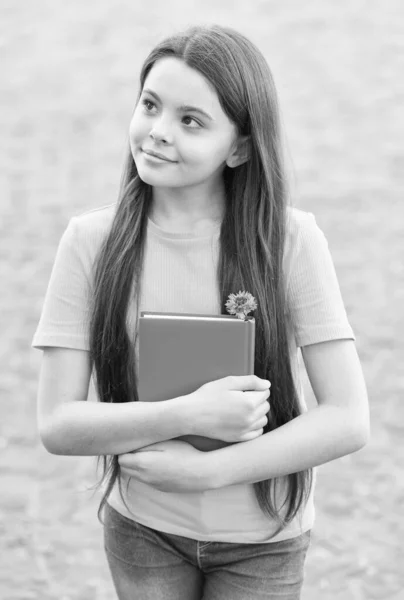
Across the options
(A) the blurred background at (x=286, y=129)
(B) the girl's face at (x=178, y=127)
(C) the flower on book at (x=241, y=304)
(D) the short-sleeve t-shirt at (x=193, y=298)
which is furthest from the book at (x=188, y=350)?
(A) the blurred background at (x=286, y=129)

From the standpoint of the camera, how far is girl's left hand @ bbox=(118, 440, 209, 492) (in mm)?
1220

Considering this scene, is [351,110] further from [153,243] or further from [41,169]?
[153,243]

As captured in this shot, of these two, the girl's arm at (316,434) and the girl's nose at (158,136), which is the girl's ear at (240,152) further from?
the girl's arm at (316,434)

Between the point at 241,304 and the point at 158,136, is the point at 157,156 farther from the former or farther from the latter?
the point at 241,304

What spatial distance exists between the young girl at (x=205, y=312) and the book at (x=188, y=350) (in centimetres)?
3

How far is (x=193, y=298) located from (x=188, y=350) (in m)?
0.14

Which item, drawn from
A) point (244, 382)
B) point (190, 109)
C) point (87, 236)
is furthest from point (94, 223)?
point (244, 382)

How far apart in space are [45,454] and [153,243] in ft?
6.08

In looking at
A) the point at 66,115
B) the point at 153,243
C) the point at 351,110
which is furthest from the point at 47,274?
the point at 153,243

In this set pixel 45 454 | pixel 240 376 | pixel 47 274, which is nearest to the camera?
pixel 240 376

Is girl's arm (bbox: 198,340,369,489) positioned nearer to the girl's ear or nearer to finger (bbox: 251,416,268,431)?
finger (bbox: 251,416,268,431)

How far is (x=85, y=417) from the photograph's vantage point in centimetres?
126

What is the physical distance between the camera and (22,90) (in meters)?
3.54

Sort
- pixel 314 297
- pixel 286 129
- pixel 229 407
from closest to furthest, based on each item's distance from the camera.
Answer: pixel 229 407
pixel 314 297
pixel 286 129
